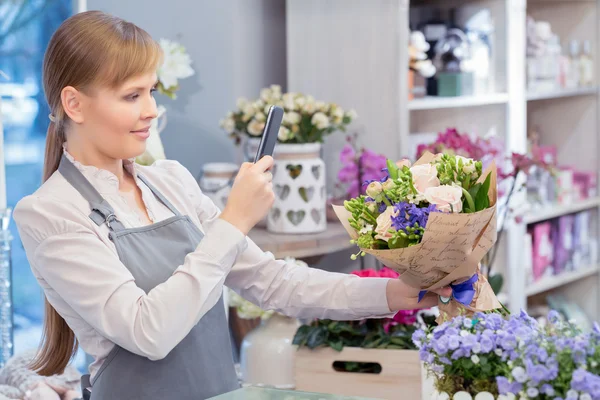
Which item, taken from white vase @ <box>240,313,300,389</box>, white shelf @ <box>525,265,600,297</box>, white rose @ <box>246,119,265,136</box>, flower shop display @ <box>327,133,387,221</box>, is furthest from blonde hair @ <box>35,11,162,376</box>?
white shelf @ <box>525,265,600,297</box>

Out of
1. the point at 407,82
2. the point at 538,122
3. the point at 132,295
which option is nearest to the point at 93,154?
the point at 132,295

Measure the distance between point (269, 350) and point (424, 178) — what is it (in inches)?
46.8

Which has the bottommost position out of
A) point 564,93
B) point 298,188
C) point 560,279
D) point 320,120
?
point 560,279

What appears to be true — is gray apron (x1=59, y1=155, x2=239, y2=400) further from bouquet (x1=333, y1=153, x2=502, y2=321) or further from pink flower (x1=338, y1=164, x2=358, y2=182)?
pink flower (x1=338, y1=164, x2=358, y2=182)

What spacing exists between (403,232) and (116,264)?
49cm

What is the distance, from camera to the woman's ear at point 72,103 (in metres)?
1.59

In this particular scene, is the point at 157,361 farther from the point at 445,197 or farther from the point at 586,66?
the point at 586,66

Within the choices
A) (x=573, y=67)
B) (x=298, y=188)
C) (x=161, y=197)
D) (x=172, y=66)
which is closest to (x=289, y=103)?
(x=298, y=188)

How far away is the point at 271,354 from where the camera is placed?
2.49 m

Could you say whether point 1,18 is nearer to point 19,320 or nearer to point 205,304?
point 19,320

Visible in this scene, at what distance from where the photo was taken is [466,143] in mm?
2852

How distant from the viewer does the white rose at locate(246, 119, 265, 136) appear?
281 centimetres

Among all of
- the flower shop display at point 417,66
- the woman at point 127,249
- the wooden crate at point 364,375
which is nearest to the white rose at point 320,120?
the flower shop display at point 417,66

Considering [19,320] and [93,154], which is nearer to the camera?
[93,154]
